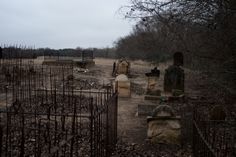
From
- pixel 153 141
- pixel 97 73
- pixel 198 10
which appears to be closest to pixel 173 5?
pixel 198 10

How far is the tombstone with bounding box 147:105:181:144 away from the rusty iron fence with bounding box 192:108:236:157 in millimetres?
993

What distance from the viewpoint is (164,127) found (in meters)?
9.43

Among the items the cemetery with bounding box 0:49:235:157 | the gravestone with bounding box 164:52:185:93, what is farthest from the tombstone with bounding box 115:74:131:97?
the gravestone with bounding box 164:52:185:93

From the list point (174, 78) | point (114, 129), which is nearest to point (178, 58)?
point (174, 78)

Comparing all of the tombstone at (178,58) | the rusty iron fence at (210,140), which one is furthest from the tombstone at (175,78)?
the rusty iron fence at (210,140)

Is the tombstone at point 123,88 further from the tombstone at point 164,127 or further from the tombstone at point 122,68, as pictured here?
the tombstone at point 122,68

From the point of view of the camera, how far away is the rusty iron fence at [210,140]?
5.44 metres

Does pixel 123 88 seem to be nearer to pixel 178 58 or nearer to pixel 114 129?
pixel 178 58

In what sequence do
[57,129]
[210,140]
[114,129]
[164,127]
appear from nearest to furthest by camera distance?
[210,140]
[57,129]
[114,129]
[164,127]

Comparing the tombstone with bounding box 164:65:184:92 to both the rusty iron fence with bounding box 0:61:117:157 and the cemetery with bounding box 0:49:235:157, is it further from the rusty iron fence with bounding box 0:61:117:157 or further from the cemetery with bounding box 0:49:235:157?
the rusty iron fence with bounding box 0:61:117:157

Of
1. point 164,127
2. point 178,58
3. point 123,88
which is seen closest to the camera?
point 164,127

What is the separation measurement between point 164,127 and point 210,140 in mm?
1495

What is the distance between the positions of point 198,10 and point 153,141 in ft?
15.3

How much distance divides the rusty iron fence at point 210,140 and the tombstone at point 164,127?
0.99 m
